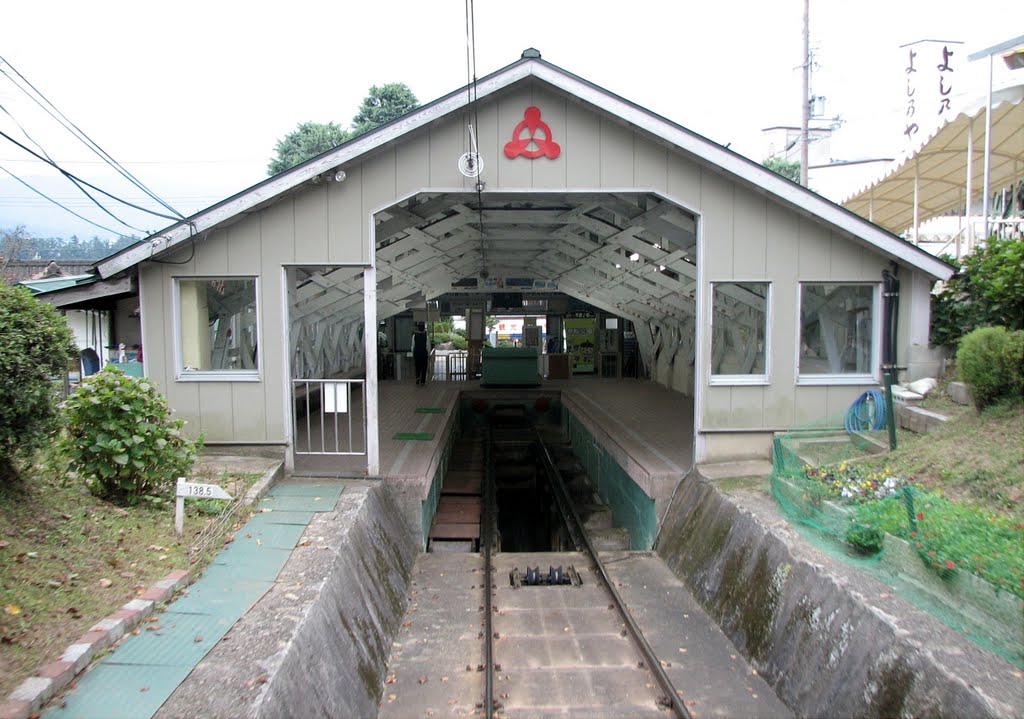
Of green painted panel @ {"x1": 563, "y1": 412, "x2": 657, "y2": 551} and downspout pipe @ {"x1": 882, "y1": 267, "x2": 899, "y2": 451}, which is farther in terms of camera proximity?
green painted panel @ {"x1": 563, "y1": 412, "x2": 657, "y2": 551}

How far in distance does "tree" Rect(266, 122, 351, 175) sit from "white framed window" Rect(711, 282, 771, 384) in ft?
94.7

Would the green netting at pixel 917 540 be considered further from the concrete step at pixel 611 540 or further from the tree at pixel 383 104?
the tree at pixel 383 104

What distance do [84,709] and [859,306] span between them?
8513 millimetres

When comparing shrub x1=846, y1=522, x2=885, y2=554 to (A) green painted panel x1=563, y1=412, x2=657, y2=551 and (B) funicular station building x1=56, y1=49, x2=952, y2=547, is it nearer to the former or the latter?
(B) funicular station building x1=56, y1=49, x2=952, y2=547

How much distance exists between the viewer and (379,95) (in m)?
36.9

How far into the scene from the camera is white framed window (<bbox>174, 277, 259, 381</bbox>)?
8.10 m

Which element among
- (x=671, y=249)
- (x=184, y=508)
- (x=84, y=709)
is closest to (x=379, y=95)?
(x=671, y=249)

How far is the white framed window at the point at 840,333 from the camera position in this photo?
859 cm

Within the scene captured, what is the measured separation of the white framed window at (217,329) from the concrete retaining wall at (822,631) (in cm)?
534

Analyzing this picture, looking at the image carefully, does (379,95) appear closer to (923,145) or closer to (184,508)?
(923,145)

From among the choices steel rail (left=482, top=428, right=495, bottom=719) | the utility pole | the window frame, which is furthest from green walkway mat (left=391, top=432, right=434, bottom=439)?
the utility pole

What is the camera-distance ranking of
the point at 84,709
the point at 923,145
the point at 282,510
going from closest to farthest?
the point at 84,709, the point at 282,510, the point at 923,145

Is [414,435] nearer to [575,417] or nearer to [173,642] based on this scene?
[575,417]

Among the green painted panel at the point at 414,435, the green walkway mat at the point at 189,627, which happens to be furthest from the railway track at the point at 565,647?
the green painted panel at the point at 414,435
